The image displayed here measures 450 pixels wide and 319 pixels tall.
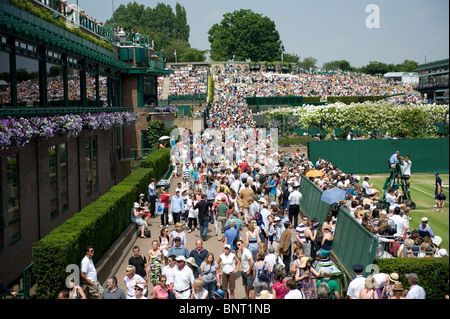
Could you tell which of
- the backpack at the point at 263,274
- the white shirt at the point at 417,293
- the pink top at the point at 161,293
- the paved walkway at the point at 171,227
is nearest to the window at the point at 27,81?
the paved walkway at the point at 171,227

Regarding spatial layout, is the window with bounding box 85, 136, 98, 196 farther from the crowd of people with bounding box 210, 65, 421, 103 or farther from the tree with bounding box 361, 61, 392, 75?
the tree with bounding box 361, 61, 392, 75

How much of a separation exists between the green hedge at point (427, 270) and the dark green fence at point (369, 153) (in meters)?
28.5

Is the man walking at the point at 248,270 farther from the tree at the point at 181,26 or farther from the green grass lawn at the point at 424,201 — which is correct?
the tree at the point at 181,26

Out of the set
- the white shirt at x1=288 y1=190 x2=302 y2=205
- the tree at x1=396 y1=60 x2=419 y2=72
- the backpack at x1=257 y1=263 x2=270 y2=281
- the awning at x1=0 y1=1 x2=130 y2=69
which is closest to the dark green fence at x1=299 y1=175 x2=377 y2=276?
the white shirt at x1=288 y1=190 x2=302 y2=205

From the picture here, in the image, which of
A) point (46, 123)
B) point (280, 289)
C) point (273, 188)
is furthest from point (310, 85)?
point (280, 289)

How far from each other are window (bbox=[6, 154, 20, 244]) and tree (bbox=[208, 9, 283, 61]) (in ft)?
403

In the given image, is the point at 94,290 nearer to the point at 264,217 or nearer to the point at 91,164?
the point at 264,217

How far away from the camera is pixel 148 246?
18469mm

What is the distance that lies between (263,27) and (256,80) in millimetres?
40578

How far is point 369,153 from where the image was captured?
41.4 m

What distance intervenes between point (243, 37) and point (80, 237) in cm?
13338

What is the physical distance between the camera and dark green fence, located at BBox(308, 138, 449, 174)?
136 ft

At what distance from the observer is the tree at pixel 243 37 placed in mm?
136500

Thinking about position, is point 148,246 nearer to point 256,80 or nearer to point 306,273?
point 306,273
